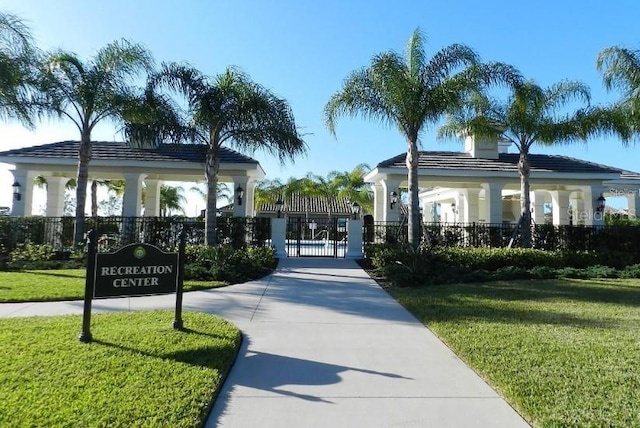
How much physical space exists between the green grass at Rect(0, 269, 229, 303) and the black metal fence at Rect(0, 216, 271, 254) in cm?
402

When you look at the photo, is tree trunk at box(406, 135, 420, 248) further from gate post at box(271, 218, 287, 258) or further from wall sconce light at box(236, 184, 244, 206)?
wall sconce light at box(236, 184, 244, 206)

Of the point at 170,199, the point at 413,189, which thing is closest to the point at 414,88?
the point at 413,189

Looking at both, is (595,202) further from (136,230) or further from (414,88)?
(136,230)

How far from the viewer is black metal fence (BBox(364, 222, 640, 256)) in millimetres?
17531

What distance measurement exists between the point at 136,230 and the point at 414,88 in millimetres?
11874

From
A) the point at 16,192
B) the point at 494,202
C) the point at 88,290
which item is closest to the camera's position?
the point at 88,290

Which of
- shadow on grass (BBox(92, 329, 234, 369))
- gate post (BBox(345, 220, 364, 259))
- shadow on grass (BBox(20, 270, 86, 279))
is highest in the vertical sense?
gate post (BBox(345, 220, 364, 259))

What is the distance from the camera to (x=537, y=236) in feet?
59.0

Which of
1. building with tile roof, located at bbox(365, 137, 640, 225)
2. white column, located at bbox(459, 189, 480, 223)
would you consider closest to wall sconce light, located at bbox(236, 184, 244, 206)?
building with tile roof, located at bbox(365, 137, 640, 225)

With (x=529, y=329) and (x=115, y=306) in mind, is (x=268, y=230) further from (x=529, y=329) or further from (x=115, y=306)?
(x=529, y=329)

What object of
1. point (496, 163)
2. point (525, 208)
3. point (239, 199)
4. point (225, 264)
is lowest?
point (225, 264)

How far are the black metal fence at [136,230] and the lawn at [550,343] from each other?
809cm

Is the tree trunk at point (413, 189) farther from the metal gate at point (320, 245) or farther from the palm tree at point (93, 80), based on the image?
the palm tree at point (93, 80)

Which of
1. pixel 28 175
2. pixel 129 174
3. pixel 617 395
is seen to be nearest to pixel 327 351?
pixel 617 395
